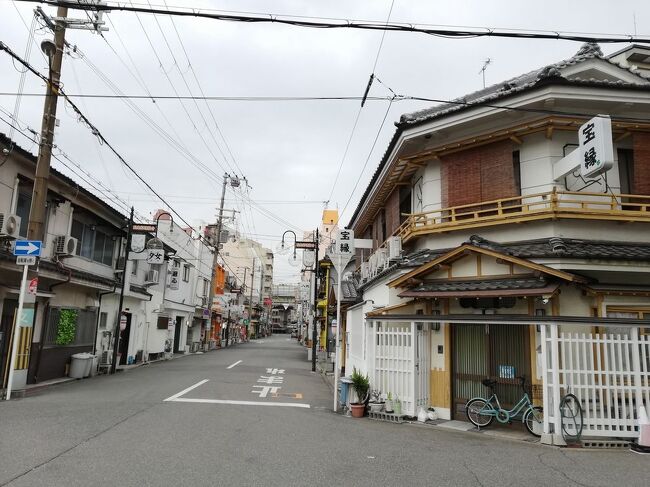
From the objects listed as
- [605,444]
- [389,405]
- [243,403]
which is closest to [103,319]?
[243,403]

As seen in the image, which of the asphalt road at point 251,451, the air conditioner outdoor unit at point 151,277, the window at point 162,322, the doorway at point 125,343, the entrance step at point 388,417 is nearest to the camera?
the asphalt road at point 251,451

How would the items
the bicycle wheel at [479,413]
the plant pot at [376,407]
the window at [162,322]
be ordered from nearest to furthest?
the bicycle wheel at [479,413] → the plant pot at [376,407] → the window at [162,322]

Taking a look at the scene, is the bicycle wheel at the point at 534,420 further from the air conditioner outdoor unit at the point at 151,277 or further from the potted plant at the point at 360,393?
the air conditioner outdoor unit at the point at 151,277

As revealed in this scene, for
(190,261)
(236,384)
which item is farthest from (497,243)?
(190,261)

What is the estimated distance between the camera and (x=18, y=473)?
5.91 meters

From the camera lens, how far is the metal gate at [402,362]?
11.0 metres

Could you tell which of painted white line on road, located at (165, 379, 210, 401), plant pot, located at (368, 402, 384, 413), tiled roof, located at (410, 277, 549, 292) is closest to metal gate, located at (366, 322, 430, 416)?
plant pot, located at (368, 402, 384, 413)

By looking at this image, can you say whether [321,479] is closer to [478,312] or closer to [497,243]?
[478,312]

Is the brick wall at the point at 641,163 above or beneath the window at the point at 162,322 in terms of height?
above

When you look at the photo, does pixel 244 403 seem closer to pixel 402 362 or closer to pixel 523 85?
pixel 402 362

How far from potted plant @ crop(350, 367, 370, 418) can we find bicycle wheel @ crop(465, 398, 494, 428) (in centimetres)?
263

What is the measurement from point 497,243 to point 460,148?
302 centimetres

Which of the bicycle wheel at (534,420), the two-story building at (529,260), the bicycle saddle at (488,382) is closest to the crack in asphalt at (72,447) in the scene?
the two-story building at (529,260)

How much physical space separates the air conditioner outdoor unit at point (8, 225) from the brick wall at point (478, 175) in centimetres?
1293
